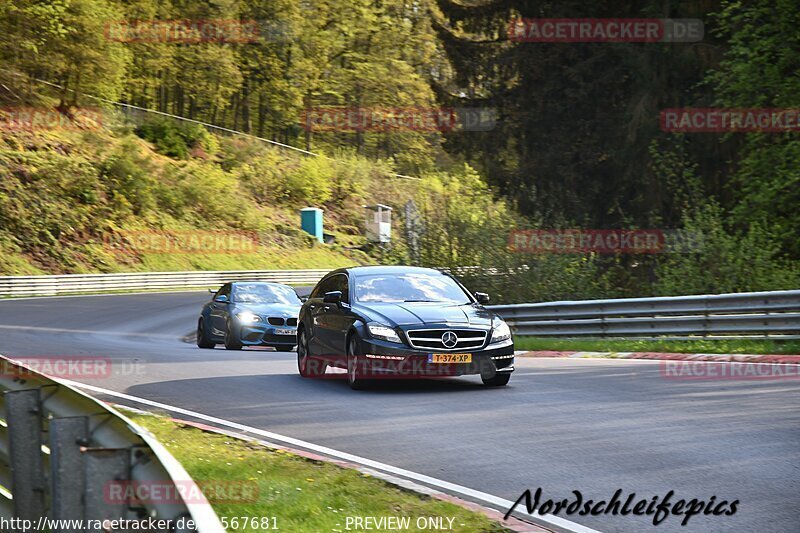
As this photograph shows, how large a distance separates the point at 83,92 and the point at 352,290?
55.2m

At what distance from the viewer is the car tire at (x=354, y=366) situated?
1433 cm

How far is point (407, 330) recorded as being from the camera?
45.8 ft

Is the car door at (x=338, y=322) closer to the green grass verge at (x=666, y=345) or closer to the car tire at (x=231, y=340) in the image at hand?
the green grass verge at (x=666, y=345)

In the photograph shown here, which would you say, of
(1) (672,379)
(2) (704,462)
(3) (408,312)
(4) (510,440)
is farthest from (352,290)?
(2) (704,462)

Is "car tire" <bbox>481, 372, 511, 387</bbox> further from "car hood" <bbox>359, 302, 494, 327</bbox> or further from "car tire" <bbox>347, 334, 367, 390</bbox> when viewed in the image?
"car tire" <bbox>347, 334, 367, 390</bbox>

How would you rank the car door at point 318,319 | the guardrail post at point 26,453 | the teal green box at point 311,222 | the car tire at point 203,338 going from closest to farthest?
the guardrail post at point 26,453
the car door at point 318,319
the car tire at point 203,338
the teal green box at point 311,222

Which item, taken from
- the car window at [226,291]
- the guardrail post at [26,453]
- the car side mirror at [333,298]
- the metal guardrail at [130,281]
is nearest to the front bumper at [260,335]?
the car window at [226,291]

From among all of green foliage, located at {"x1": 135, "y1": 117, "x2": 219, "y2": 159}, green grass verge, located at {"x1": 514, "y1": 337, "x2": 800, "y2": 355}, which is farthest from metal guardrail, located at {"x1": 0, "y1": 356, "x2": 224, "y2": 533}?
green foliage, located at {"x1": 135, "y1": 117, "x2": 219, "y2": 159}

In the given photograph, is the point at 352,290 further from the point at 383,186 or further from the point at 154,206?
the point at 383,186

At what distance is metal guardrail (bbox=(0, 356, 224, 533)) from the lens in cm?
440

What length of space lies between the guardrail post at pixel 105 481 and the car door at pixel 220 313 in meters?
20.1

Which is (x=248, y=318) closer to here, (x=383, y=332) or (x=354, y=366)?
(x=354, y=366)

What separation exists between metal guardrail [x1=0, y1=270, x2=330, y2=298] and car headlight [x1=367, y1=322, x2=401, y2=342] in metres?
38.1

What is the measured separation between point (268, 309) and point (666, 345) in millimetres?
8435
